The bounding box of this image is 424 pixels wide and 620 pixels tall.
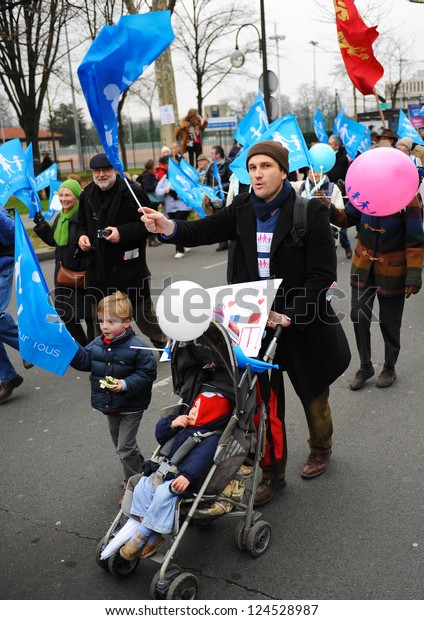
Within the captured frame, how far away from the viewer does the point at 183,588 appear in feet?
10.1

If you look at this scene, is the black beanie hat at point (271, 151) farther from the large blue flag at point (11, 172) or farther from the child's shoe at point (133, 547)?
the large blue flag at point (11, 172)

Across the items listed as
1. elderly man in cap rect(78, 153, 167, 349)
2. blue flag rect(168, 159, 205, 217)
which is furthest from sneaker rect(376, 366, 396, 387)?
blue flag rect(168, 159, 205, 217)

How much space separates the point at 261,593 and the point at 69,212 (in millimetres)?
4008

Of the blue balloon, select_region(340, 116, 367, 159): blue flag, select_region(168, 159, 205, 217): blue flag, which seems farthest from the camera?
select_region(340, 116, 367, 159): blue flag

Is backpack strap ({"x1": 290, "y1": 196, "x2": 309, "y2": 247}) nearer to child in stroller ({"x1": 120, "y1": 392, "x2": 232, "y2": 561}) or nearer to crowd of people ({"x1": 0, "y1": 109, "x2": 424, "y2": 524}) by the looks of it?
crowd of people ({"x1": 0, "y1": 109, "x2": 424, "y2": 524})

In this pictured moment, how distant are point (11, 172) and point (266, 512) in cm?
396

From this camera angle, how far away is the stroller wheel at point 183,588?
302 cm

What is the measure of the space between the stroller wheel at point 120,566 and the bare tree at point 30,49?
51.6ft

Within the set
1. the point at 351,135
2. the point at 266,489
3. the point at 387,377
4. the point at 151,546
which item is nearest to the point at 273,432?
the point at 266,489

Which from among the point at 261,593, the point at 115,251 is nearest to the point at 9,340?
the point at 115,251

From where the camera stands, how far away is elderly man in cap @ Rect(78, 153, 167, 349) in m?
5.70

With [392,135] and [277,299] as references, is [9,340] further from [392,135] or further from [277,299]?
[392,135]

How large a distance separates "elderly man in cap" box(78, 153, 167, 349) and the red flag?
2.12 meters

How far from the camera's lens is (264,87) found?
58.8 ft
